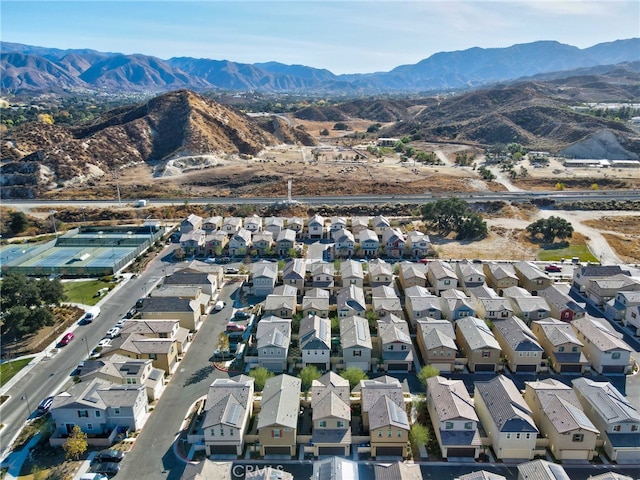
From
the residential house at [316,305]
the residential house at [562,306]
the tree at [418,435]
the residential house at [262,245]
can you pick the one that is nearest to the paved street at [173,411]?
the residential house at [316,305]

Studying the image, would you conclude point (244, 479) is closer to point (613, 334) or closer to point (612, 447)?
point (612, 447)

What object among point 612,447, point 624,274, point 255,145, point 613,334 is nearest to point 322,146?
point 255,145

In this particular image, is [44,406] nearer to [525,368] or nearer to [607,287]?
[525,368]

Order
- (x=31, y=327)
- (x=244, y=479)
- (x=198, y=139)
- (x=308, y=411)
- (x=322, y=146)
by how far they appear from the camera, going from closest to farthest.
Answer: (x=244, y=479) < (x=308, y=411) < (x=31, y=327) < (x=198, y=139) < (x=322, y=146)

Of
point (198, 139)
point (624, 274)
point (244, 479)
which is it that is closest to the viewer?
point (244, 479)

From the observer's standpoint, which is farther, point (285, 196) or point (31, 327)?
point (285, 196)

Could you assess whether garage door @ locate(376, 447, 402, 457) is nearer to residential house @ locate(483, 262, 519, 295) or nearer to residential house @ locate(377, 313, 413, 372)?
residential house @ locate(377, 313, 413, 372)
